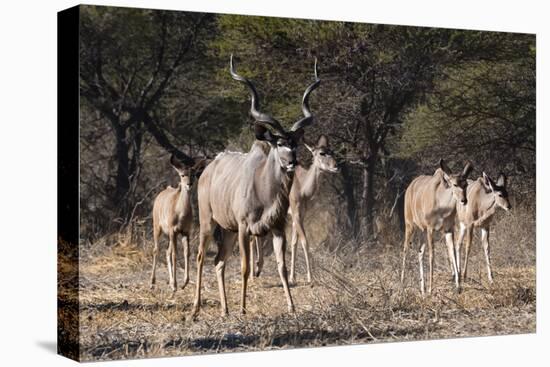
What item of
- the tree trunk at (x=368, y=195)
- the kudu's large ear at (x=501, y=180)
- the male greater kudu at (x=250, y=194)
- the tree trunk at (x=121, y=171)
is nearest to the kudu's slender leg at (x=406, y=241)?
the tree trunk at (x=368, y=195)

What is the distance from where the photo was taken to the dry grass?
11.6 meters

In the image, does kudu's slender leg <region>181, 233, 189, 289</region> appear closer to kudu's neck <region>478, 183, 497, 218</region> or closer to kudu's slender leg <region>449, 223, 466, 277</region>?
kudu's slender leg <region>449, 223, 466, 277</region>

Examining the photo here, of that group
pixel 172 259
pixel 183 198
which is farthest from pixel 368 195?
pixel 172 259

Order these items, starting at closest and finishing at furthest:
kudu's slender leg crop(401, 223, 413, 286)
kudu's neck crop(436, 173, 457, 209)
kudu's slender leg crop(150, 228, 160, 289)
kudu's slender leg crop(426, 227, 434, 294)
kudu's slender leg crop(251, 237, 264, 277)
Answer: kudu's slender leg crop(150, 228, 160, 289) → kudu's slender leg crop(251, 237, 264, 277) → kudu's slender leg crop(401, 223, 413, 286) → kudu's slender leg crop(426, 227, 434, 294) → kudu's neck crop(436, 173, 457, 209)

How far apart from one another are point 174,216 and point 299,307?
1610mm

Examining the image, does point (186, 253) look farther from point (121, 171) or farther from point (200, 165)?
point (121, 171)

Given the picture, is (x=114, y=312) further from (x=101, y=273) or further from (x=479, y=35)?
(x=479, y=35)

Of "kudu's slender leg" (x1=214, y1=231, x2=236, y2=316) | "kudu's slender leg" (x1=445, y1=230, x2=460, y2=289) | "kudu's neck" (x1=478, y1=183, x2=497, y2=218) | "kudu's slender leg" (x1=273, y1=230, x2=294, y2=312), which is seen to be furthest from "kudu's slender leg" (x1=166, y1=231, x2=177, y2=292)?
"kudu's neck" (x1=478, y1=183, x2=497, y2=218)

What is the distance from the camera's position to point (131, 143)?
12.0 metres

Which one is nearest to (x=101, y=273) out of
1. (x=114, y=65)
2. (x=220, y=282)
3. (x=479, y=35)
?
(x=220, y=282)

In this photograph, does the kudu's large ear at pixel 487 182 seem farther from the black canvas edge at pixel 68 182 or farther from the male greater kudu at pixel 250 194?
the black canvas edge at pixel 68 182

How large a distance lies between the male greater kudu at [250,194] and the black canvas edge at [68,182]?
126cm

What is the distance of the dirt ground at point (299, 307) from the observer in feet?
38.2

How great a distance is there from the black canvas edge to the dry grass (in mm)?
142
